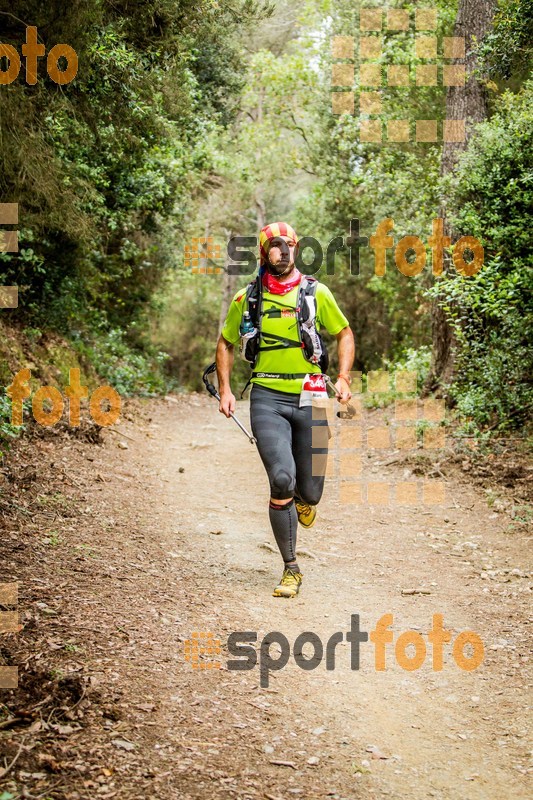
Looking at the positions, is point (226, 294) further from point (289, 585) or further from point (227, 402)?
point (289, 585)

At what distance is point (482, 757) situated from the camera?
367cm

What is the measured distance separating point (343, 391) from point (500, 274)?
187 inches

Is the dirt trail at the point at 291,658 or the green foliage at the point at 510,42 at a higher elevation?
the green foliage at the point at 510,42

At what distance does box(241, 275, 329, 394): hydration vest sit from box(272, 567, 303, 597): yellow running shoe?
1451mm

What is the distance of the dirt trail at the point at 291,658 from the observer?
11.1 feet

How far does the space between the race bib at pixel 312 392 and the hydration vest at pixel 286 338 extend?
7cm

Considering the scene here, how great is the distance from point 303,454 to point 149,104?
17.5ft

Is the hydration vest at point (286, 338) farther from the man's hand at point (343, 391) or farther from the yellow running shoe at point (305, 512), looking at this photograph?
the yellow running shoe at point (305, 512)

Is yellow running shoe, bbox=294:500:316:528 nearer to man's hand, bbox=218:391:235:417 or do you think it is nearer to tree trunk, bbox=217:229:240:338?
man's hand, bbox=218:391:235:417

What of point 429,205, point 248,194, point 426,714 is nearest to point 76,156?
point 429,205

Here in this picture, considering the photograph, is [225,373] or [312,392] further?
[225,373]

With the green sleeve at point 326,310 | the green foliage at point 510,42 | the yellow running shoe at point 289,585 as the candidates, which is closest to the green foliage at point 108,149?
the green foliage at point 510,42

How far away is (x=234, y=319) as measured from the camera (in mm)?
5938

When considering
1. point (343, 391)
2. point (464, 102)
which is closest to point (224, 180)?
point (464, 102)
